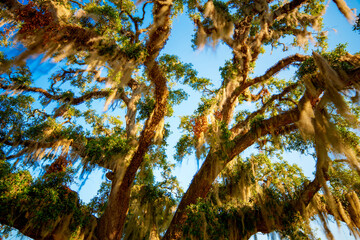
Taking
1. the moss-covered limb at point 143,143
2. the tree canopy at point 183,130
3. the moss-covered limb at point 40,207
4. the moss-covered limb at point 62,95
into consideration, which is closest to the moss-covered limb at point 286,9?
the tree canopy at point 183,130

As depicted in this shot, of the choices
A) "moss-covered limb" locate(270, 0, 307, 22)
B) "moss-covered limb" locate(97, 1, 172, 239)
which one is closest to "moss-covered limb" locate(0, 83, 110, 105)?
"moss-covered limb" locate(97, 1, 172, 239)

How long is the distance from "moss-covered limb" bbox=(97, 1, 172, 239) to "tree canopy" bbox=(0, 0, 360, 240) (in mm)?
30

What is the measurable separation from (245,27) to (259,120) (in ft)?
12.4

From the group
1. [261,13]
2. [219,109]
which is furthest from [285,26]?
[219,109]

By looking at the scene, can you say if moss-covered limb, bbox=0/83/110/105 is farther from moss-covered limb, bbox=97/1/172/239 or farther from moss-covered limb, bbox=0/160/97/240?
moss-covered limb, bbox=0/160/97/240

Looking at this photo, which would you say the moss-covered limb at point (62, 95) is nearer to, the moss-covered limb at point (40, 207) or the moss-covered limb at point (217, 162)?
the moss-covered limb at point (40, 207)

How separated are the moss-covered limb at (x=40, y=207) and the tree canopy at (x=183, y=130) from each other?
23 millimetres

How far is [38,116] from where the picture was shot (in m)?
7.20

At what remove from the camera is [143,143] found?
5492 mm

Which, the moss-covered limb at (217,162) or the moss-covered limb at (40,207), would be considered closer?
the moss-covered limb at (40,207)

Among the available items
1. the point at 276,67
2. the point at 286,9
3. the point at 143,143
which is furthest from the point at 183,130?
the point at 286,9

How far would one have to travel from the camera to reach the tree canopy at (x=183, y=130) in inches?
157

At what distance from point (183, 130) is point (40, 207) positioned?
4.63 meters

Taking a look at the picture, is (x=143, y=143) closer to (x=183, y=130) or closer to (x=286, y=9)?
(x=183, y=130)
